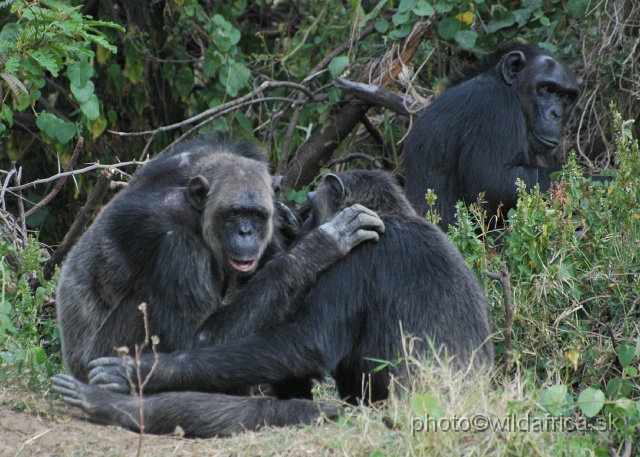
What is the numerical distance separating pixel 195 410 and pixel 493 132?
3617 millimetres

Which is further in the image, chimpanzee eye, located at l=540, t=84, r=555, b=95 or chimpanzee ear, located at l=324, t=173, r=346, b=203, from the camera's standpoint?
chimpanzee eye, located at l=540, t=84, r=555, b=95

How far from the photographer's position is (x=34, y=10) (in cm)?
610

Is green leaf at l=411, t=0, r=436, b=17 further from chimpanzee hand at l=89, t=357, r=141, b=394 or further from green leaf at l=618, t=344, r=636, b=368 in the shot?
chimpanzee hand at l=89, t=357, r=141, b=394

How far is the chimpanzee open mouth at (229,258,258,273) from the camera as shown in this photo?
16.7ft

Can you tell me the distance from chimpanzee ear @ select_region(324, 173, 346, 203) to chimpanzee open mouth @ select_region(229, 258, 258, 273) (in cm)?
61

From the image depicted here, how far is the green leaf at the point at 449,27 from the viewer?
7.96m

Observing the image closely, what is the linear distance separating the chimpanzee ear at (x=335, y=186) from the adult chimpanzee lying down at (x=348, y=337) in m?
0.44

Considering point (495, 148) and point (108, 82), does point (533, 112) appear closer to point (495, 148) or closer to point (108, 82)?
point (495, 148)

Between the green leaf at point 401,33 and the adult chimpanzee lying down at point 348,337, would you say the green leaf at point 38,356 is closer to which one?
the adult chimpanzee lying down at point 348,337

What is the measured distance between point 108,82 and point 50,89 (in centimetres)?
61

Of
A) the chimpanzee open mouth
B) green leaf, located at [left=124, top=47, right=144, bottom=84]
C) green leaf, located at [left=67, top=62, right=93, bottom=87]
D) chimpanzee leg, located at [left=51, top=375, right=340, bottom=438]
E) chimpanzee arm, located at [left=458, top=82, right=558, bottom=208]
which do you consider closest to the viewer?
chimpanzee leg, located at [left=51, top=375, right=340, bottom=438]

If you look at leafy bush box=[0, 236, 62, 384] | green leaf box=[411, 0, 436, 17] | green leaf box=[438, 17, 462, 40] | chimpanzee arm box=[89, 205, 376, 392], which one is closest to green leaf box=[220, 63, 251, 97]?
green leaf box=[411, 0, 436, 17]

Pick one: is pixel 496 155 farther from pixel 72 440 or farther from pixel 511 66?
pixel 72 440

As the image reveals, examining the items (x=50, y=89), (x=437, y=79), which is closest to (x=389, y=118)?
(x=437, y=79)
